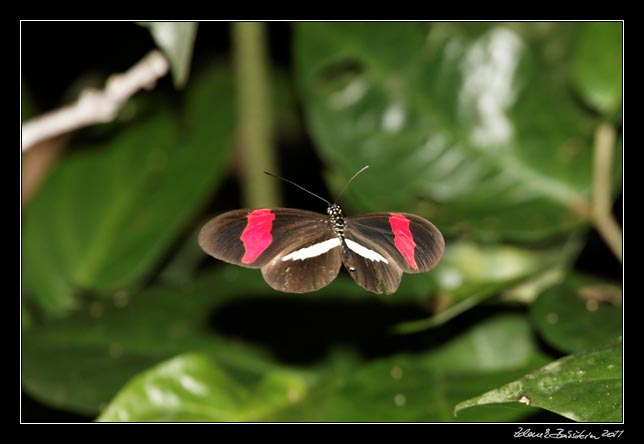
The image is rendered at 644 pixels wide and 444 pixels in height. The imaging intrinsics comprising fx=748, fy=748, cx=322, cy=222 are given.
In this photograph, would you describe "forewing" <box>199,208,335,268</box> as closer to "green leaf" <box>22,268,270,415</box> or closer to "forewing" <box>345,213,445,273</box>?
"forewing" <box>345,213,445,273</box>

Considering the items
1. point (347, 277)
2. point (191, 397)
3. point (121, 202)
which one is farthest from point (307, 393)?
point (121, 202)

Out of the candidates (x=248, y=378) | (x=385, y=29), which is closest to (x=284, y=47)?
(x=385, y=29)

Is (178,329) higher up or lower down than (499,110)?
lower down

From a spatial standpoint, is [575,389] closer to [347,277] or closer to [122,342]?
[347,277]

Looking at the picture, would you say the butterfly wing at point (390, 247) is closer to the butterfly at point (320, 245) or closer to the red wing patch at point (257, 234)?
the butterfly at point (320, 245)

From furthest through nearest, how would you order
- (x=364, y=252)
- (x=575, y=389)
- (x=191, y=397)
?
(x=191, y=397) < (x=364, y=252) < (x=575, y=389)

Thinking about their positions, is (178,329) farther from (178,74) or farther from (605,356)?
(605,356)
